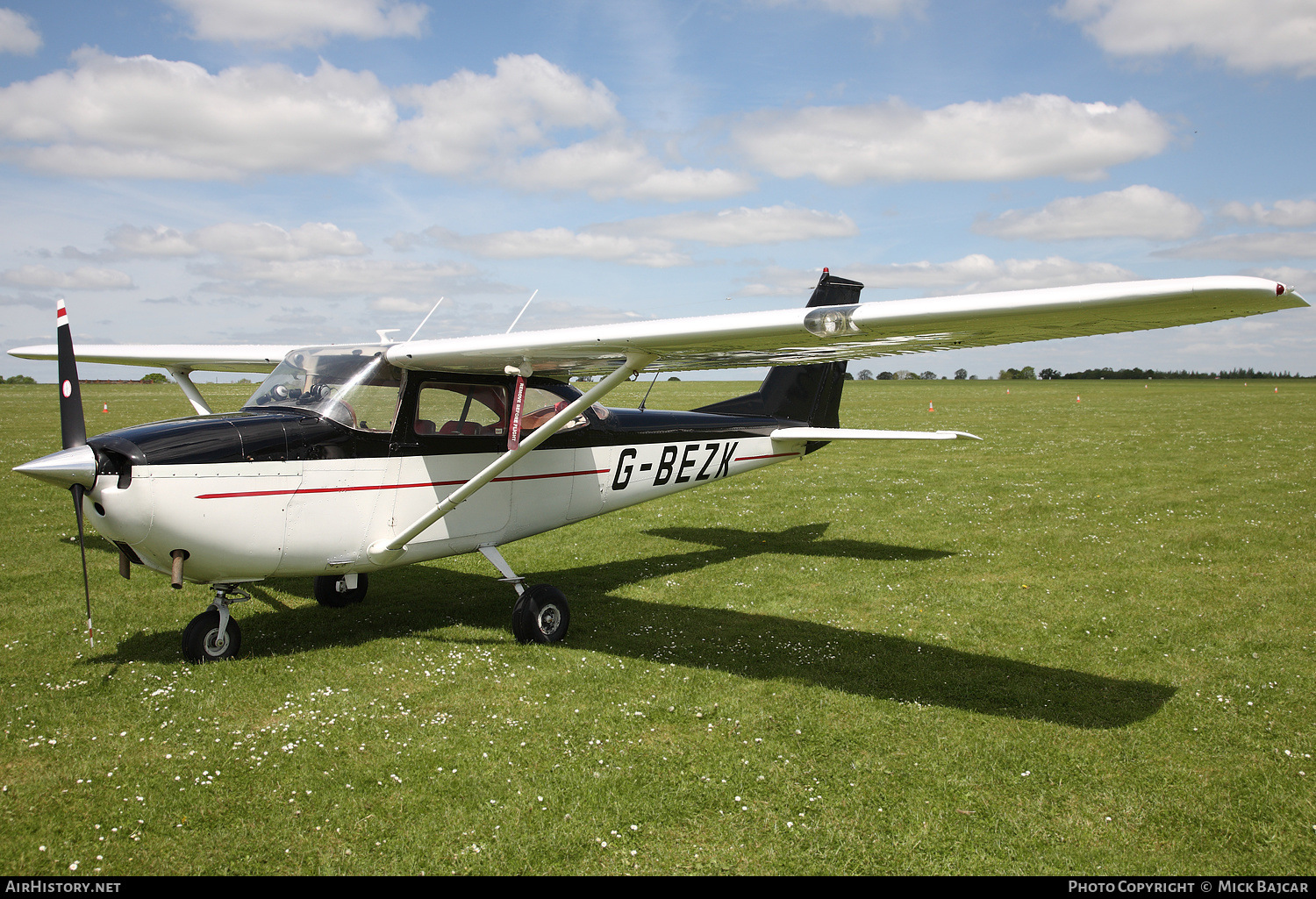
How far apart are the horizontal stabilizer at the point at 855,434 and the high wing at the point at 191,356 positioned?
19.0ft

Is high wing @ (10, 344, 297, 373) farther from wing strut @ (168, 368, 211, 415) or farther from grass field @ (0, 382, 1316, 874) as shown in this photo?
grass field @ (0, 382, 1316, 874)

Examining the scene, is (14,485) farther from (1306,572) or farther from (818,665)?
(1306,572)

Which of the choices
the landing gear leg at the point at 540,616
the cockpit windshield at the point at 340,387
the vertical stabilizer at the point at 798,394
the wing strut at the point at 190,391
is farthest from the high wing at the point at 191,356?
the vertical stabilizer at the point at 798,394

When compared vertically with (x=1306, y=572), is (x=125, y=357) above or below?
above

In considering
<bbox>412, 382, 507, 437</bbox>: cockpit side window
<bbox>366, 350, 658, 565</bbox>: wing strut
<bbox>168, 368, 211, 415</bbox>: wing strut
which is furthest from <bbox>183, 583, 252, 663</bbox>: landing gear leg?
<bbox>168, 368, 211, 415</bbox>: wing strut

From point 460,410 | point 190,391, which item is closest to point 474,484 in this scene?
point 460,410

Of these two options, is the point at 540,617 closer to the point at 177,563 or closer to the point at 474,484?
the point at 474,484

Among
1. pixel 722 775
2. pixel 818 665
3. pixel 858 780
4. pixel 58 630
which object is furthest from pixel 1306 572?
pixel 58 630

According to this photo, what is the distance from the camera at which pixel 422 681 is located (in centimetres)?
580

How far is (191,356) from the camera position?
28.1 ft

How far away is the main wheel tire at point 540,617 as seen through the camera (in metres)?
6.68

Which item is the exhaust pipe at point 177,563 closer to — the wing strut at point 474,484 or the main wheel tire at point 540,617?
the wing strut at point 474,484

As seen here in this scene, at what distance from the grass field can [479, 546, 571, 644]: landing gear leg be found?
173mm

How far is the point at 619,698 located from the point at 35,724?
3697mm
